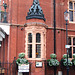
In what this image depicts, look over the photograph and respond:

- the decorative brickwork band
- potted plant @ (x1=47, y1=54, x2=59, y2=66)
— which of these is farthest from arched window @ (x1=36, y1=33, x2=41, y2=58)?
the decorative brickwork band

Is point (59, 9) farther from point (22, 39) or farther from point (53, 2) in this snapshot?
point (22, 39)

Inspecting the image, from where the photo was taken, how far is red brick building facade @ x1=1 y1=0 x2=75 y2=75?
37.9 feet

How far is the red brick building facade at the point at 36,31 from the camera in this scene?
11539 millimetres

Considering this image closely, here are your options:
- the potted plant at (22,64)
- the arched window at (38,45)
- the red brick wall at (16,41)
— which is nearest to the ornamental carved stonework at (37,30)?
the arched window at (38,45)

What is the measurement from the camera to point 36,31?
1157cm

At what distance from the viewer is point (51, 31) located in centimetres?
1297

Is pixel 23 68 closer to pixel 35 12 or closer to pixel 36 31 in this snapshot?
pixel 36 31

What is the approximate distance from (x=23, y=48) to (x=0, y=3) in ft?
13.4

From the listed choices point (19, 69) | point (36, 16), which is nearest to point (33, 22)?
point (36, 16)

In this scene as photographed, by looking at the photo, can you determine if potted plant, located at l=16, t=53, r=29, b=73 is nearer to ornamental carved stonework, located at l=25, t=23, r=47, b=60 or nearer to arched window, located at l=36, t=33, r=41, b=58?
ornamental carved stonework, located at l=25, t=23, r=47, b=60

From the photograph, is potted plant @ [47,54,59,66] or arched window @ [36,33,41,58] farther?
potted plant @ [47,54,59,66]

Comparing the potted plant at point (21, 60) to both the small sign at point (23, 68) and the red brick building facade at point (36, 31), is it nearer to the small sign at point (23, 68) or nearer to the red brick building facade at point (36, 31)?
the small sign at point (23, 68)

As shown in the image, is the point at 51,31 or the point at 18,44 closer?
the point at 18,44

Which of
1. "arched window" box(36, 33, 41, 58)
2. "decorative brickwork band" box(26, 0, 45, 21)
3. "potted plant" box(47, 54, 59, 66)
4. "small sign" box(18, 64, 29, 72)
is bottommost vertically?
→ "small sign" box(18, 64, 29, 72)
